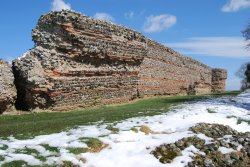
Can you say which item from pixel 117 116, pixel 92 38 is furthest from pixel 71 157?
pixel 92 38

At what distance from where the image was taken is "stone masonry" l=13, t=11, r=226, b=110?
15719 millimetres

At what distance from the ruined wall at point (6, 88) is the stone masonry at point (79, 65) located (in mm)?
552

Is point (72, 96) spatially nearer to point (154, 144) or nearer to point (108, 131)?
point (108, 131)

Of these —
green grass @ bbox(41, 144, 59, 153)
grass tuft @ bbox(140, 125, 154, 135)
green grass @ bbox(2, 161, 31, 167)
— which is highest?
grass tuft @ bbox(140, 125, 154, 135)

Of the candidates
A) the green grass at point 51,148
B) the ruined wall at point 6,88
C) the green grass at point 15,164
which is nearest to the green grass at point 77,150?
the green grass at point 51,148

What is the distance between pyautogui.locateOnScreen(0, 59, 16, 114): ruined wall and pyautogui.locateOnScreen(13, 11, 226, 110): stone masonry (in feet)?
1.81

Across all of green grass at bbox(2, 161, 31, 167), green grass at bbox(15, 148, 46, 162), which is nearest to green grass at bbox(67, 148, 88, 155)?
green grass at bbox(15, 148, 46, 162)

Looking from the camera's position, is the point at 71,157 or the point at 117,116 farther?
the point at 117,116

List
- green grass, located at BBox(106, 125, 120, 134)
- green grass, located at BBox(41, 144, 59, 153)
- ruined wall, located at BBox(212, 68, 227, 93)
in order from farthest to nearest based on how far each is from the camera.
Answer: ruined wall, located at BBox(212, 68, 227, 93) < green grass, located at BBox(106, 125, 120, 134) < green grass, located at BBox(41, 144, 59, 153)

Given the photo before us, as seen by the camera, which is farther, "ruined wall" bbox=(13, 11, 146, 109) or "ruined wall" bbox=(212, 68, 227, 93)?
"ruined wall" bbox=(212, 68, 227, 93)

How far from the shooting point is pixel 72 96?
16.5 meters

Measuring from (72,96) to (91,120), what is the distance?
381 centimetres

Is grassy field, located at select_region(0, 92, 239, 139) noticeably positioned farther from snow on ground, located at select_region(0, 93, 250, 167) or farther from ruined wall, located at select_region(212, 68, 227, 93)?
ruined wall, located at select_region(212, 68, 227, 93)

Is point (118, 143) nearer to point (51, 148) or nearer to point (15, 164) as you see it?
point (51, 148)
